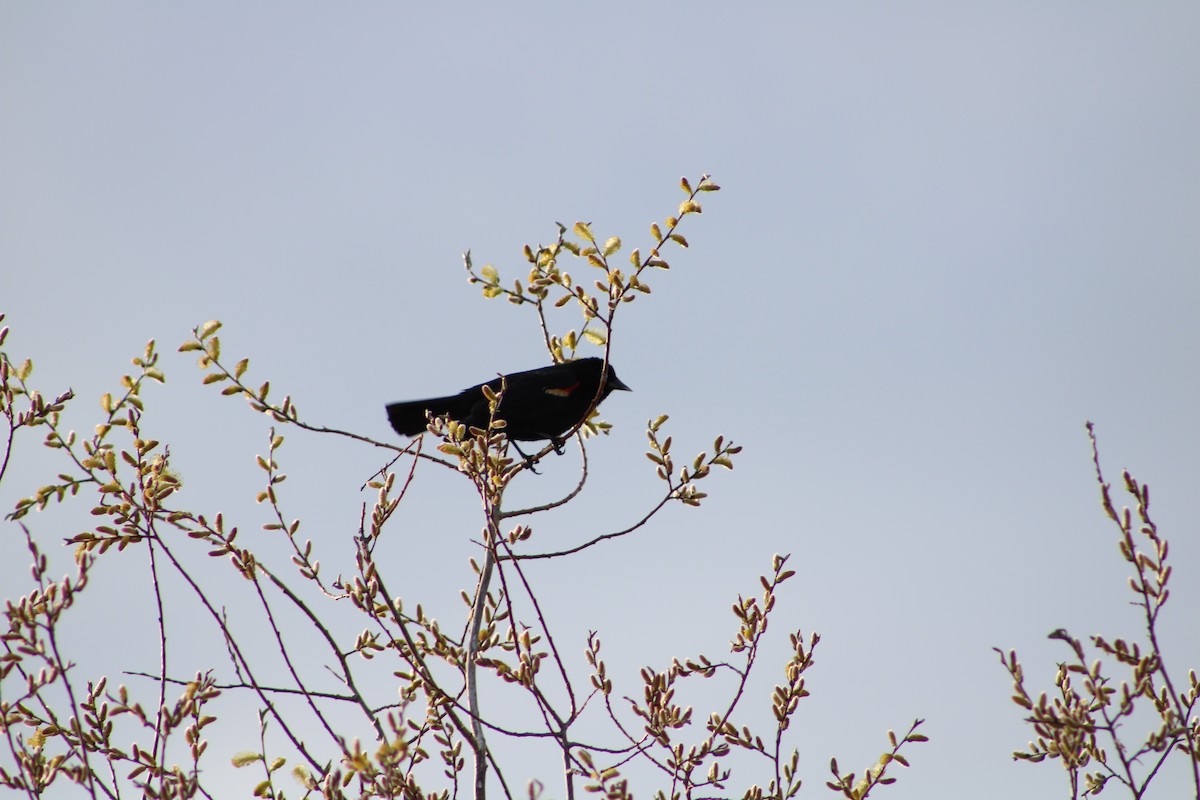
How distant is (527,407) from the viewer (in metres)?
7.66

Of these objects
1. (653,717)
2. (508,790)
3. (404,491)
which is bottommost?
(508,790)

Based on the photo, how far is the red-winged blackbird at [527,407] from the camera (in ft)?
25.0

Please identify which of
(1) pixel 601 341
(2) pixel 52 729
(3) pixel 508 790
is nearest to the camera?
(3) pixel 508 790

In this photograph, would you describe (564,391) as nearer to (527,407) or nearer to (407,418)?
(527,407)

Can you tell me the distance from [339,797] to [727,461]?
Result: 91.3 inches

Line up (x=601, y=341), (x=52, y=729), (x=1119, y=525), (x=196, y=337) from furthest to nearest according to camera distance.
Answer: (x=601, y=341)
(x=196, y=337)
(x=52, y=729)
(x=1119, y=525)

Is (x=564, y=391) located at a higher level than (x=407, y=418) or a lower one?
higher

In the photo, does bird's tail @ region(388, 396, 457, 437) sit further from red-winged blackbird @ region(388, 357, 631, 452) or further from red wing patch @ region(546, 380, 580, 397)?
red wing patch @ region(546, 380, 580, 397)

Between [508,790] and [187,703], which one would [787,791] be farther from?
[187,703]

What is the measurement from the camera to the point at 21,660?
403 centimetres

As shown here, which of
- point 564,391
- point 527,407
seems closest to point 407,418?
point 527,407

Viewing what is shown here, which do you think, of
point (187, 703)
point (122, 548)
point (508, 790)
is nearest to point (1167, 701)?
point (508, 790)

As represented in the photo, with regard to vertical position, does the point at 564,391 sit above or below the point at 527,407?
above

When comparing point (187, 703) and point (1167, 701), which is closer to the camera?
point (187, 703)
